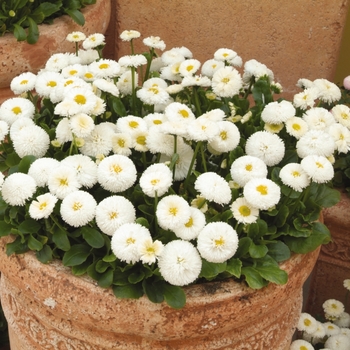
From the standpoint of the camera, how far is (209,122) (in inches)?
55.5

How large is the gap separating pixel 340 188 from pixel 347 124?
0.49 m

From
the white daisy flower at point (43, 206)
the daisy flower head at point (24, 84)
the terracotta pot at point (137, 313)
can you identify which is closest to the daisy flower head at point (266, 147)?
the terracotta pot at point (137, 313)

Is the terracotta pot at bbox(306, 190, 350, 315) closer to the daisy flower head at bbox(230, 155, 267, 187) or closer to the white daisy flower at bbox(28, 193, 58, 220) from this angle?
the daisy flower head at bbox(230, 155, 267, 187)

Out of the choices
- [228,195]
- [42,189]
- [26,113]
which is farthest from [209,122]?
[26,113]

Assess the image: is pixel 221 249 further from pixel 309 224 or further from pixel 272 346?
pixel 272 346

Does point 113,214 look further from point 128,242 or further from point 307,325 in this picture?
point 307,325

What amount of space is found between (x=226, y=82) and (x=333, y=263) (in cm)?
88

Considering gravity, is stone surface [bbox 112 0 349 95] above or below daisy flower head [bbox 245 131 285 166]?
below

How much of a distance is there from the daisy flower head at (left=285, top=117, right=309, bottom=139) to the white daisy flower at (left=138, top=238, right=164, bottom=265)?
477 millimetres

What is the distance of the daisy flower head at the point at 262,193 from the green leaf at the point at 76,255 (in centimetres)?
36

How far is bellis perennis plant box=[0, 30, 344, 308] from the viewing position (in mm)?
1308

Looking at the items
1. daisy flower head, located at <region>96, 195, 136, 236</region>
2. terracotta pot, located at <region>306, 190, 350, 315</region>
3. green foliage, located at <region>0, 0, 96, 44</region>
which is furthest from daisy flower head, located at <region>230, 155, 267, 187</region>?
green foliage, located at <region>0, 0, 96, 44</region>

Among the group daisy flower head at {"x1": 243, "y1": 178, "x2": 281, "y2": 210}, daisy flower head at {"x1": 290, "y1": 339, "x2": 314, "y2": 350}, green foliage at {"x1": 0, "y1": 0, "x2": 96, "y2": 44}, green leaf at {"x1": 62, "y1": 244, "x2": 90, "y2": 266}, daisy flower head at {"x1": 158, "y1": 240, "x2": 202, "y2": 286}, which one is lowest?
daisy flower head at {"x1": 290, "y1": 339, "x2": 314, "y2": 350}

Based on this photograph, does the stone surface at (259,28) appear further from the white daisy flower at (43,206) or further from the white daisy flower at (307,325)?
the white daisy flower at (43,206)
